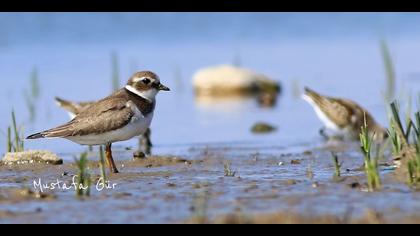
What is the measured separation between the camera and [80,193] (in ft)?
28.0

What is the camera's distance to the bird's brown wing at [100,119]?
35.4 ft

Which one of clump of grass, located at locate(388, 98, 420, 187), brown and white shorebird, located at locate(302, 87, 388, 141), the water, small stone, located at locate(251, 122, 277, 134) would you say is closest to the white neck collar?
the water

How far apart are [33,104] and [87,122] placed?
6.16 metres

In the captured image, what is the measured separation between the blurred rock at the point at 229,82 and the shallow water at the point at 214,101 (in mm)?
347

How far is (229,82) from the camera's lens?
19906mm

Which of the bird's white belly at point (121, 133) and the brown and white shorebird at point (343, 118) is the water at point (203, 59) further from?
the bird's white belly at point (121, 133)

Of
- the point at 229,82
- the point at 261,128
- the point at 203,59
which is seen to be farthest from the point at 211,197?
the point at 203,59

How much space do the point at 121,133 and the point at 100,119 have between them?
0.30 m

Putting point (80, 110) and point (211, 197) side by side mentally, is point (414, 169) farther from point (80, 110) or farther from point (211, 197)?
point (80, 110)

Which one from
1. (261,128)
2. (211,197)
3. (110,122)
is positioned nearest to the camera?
(211,197)

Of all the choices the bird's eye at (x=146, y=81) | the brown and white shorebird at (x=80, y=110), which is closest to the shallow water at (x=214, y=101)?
the brown and white shorebird at (x=80, y=110)

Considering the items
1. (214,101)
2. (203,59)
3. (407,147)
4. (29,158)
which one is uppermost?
(203,59)

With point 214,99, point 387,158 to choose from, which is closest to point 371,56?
point 214,99

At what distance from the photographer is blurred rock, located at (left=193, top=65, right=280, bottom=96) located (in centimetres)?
1955
